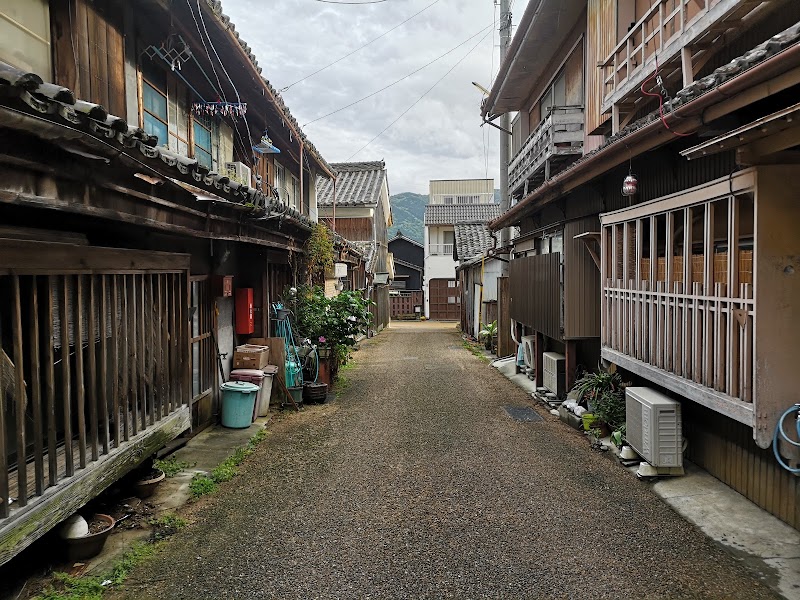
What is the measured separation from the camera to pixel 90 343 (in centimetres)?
436

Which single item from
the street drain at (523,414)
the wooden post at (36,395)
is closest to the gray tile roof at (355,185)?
the street drain at (523,414)

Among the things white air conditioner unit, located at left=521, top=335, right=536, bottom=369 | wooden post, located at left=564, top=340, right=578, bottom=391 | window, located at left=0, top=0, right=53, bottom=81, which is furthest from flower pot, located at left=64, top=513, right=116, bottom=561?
white air conditioner unit, located at left=521, top=335, right=536, bottom=369

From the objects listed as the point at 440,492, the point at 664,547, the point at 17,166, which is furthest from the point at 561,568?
the point at 17,166

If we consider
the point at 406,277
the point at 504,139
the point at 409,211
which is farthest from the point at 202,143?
the point at 409,211

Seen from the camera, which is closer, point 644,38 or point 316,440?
point 644,38

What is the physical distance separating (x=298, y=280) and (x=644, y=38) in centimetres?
896

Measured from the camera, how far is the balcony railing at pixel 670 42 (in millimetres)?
5406

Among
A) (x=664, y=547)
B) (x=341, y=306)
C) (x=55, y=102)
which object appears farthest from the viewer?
(x=341, y=306)

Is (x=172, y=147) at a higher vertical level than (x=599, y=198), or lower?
higher

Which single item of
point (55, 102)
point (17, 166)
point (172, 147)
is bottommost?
point (17, 166)

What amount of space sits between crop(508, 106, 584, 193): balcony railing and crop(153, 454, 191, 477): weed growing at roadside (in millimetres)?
9119

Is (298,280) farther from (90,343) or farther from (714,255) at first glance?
(714,255)

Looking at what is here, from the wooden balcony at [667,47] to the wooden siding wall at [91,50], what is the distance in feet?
21.4

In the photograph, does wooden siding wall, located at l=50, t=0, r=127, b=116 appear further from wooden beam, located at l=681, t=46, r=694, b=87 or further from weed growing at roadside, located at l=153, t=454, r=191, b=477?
wooden beam, located at l=681, t=46, r=694, b=87
